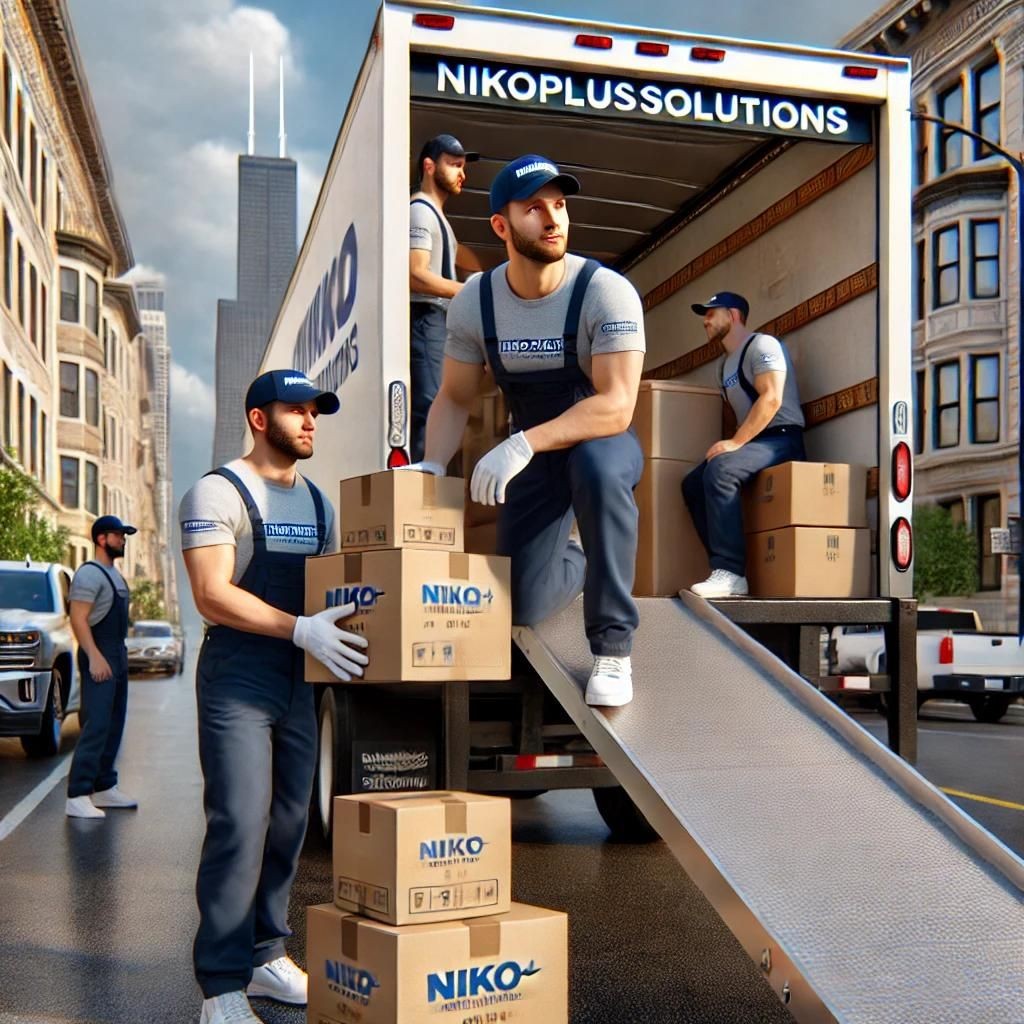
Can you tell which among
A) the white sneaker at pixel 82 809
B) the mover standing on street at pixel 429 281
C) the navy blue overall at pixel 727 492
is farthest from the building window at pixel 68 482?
the navy blue overall at pixel 727 492

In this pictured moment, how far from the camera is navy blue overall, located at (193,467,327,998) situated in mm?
4406

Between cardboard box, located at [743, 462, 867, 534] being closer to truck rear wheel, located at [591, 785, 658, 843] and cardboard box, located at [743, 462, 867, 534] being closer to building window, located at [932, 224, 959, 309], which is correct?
truck rear wheel, located at [591, 785, 658, 843]

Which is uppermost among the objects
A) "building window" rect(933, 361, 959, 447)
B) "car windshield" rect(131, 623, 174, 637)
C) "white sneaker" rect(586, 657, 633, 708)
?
"building window" rect(933, 361, 959, 447)

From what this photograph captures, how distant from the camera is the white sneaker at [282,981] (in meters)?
4.83

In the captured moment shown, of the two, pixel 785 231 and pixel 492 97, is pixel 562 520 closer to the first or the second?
Result: pixel 492 97

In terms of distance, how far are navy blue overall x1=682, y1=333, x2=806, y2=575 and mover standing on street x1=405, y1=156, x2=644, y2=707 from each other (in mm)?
1460

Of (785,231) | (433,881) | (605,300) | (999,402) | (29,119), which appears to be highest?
(29,119)

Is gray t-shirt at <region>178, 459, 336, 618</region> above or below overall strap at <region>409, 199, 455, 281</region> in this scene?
below

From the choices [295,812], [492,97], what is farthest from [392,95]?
[295,812]

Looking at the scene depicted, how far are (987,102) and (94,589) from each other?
32459 mm

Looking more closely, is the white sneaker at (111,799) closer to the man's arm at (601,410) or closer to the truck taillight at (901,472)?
the truck taillight at (901,472)

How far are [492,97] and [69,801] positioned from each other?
5642mm

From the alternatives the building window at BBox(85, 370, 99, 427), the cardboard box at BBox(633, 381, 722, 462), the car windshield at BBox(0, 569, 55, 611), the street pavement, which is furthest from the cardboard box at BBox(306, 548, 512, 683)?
the building window at BBox(85, 370, 99, 427)

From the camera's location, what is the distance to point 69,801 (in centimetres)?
951
